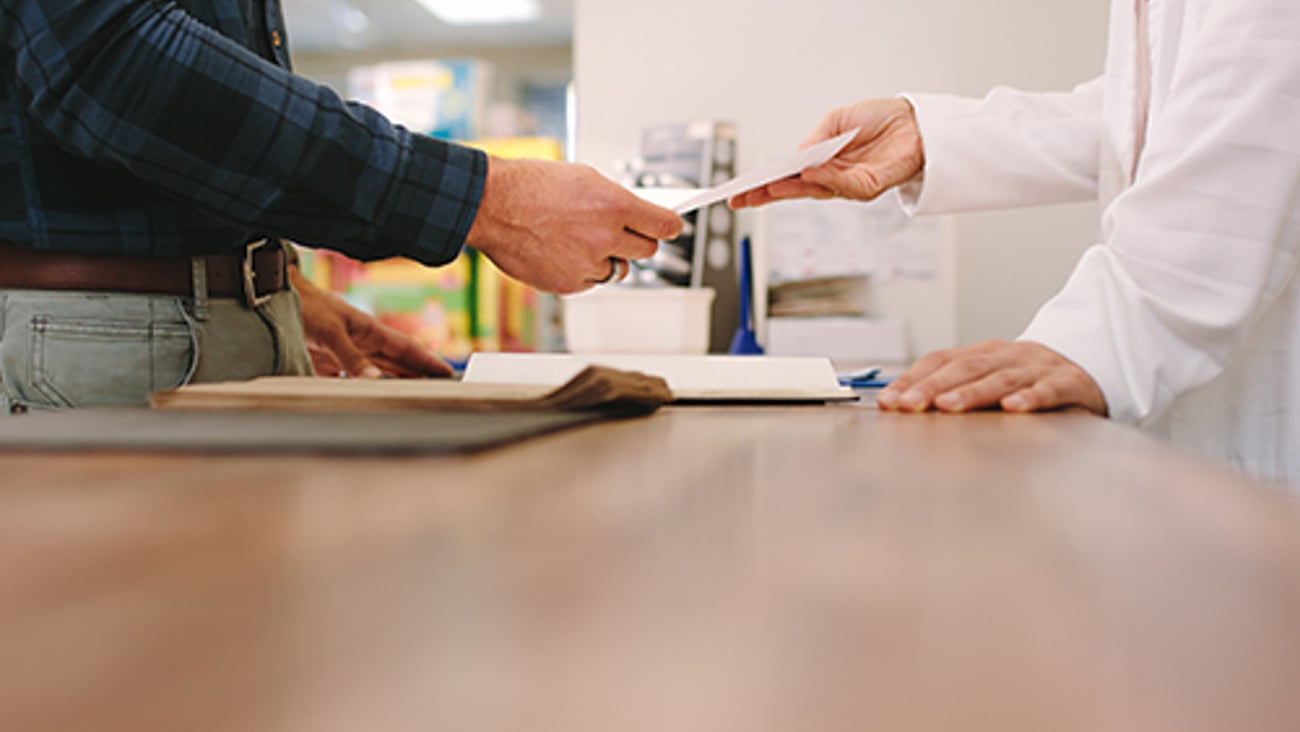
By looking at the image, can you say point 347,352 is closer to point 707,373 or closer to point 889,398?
point 707,373

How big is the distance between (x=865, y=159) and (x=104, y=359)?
2.95 feet

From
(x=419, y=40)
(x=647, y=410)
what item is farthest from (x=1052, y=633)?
(x=419, y=40)

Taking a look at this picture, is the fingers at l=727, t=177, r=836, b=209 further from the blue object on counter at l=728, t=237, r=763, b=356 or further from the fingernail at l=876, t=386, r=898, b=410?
the blue object on counter at l=728, t=237, r=763, b=356

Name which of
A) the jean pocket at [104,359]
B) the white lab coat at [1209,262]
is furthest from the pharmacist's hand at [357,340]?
the white lab coat at [1209,262]

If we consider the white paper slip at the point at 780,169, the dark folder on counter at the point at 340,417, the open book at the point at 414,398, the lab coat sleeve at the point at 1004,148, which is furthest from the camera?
the lab coat sleeve at the point at 1004,148

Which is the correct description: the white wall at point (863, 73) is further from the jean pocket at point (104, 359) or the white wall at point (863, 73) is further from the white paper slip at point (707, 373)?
the jean pocket at point (104, 359)

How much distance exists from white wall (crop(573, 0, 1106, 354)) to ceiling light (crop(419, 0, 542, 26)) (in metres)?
2.48

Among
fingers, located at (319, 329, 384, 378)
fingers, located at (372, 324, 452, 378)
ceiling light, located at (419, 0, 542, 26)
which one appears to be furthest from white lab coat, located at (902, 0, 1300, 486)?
ceiling light, located at (419, 0, 542, 26)

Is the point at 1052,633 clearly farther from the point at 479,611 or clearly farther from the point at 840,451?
the point at 840,451

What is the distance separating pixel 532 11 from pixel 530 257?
462cm

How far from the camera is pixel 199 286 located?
3.11ft

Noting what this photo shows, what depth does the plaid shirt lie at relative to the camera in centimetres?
74

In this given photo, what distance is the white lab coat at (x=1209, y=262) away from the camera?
0.75m

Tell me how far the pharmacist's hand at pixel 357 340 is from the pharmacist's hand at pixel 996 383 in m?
0.76
